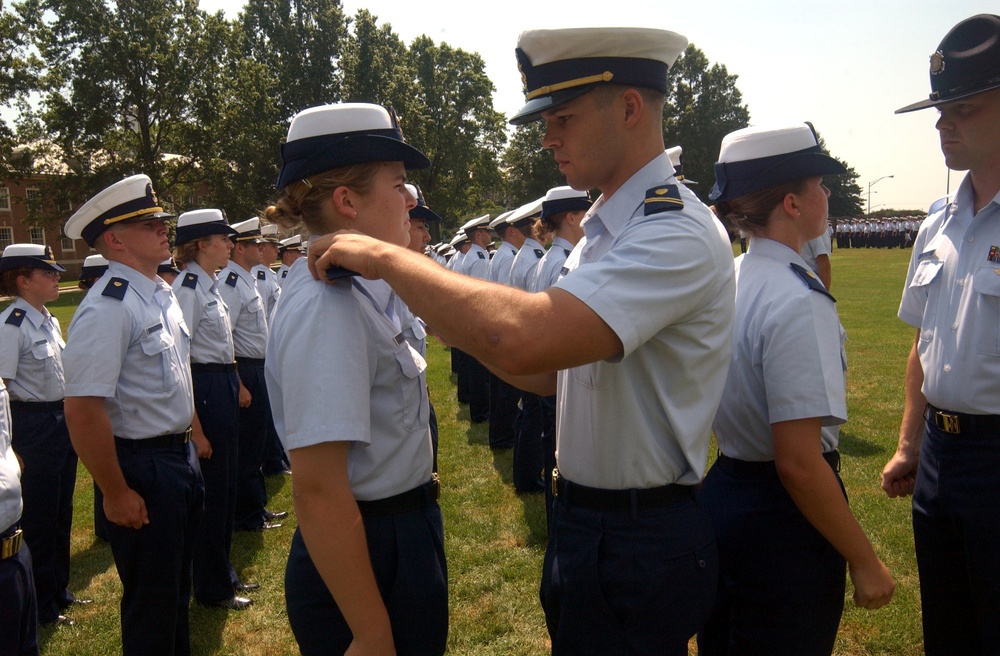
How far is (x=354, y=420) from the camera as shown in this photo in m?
1.83

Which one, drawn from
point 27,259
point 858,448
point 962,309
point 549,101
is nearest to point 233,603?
point 27,259

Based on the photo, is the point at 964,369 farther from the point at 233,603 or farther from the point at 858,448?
the point at 858,448

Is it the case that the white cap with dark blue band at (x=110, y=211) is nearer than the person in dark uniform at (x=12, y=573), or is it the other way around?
the person in dark uniform at (x=12, y=573)

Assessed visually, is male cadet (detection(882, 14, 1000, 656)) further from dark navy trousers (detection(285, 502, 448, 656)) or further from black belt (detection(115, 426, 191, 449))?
black belt (detection(115, 426, 191, 449))

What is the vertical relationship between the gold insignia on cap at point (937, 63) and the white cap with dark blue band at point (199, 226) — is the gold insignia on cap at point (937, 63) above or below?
above

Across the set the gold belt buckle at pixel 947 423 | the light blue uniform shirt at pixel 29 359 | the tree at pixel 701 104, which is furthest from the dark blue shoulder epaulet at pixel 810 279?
the tree at pixel 701 104

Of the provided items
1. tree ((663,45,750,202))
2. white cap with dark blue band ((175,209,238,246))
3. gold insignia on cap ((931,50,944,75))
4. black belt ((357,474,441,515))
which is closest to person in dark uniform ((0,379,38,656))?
black belt ((357,474,441,515))

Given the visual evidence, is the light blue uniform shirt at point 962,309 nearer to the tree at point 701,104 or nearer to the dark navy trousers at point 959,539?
the dark navy trousers at point 959,539

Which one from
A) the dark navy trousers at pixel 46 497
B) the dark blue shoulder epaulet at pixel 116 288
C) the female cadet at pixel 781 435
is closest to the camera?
the female cadet at pixel 781 435

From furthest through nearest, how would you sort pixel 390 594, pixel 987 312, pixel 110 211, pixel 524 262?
pixel 524 262, pixel 110 211, pixel 987 312, pixel 390 594

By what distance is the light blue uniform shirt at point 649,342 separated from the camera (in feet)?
5.34

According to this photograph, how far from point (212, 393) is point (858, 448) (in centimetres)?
638

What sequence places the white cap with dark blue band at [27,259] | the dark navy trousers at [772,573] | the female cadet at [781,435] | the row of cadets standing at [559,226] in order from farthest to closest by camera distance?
the row of cadets standing at [559,226]
the white cap with dark blue band at [27,259]
the dark navy trousers at [772,573]
the female cadet at [781,435]

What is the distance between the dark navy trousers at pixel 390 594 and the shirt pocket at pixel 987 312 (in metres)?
2.18
